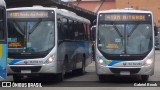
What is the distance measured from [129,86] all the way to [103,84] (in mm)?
1167

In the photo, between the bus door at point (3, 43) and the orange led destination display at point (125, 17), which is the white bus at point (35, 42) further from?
the bus door at point (3, 43)

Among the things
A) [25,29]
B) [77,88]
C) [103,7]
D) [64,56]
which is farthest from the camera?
[103,7]

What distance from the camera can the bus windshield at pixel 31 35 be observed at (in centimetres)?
1798

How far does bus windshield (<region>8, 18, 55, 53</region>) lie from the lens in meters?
18.0

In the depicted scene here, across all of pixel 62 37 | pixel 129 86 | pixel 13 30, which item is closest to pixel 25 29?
pixel 13 30

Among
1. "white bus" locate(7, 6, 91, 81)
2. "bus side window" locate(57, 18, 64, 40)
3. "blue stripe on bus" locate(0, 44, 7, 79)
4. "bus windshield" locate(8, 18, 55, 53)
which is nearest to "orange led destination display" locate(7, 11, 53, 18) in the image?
"white bus" locate(7, 6, 91, 81)

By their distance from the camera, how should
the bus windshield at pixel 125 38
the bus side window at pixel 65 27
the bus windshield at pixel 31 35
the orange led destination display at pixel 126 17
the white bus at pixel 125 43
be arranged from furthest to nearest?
the bus side window at pixel 65 27 → the orange led destination display at pixel 126 17 → the bus windshield at pixel 125 38 → the white bus at pixel 125 43 → the bus windshield at pixel 31 35

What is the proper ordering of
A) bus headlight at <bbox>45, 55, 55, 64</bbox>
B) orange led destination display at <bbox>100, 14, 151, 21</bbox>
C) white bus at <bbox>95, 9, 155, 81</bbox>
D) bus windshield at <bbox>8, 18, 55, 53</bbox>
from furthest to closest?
orange led destination display at <bbox>100, 14, 151, 21</bbox>, white bus at <bbox>95, 9, 155, 81</bbox>, bus windshield at <bbox>8, 18, 55, 53</bbox>, bus headlight at <bbox>45, 55, 55, 64</bbox>

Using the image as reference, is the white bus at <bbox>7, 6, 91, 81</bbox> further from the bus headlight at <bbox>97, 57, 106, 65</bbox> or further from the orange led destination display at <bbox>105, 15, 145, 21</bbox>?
the orange led destination display at <bbox>105, 15, 145, 21</bbox>

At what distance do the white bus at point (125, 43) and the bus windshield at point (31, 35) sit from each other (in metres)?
1.99

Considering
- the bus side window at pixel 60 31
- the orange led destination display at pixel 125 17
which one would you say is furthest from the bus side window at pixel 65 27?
the orange led destination display at pixel 125 17

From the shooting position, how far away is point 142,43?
734 inches

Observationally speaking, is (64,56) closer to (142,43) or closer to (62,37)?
(62,37)

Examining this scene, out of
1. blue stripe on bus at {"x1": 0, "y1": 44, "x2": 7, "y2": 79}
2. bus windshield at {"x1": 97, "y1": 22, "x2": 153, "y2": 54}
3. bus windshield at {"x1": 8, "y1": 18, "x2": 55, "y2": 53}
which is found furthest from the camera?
bus windshield at {"x1": 97, "y1": 22, "x2": 153, "y2": 54}
